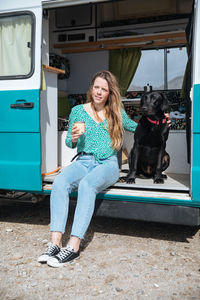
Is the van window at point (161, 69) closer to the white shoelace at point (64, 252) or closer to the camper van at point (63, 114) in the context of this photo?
the camper van at point (63, 114)

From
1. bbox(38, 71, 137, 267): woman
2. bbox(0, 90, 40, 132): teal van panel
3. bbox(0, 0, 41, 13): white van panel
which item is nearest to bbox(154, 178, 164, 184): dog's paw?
bbox(38, 71, 137, 267): woman

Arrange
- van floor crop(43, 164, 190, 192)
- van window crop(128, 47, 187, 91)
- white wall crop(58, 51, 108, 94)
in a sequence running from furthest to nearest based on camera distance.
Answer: white wall crop(58, 51, 108, 94) < van window crop(128, 47, 187, 91) < van floor crop(43, 164, 190, 192)

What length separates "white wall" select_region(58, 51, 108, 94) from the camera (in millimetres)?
Result: 6043

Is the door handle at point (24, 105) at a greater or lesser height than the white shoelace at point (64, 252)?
greater

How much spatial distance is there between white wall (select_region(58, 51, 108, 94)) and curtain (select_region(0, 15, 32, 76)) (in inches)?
118

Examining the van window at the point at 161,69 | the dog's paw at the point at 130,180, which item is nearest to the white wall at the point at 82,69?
the van window at the point at 161,69

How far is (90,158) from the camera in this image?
2.97 m

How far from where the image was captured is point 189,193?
2754 millimetres

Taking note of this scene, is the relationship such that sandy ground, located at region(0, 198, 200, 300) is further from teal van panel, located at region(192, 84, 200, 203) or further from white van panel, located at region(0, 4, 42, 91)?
white van panel, located at region(0, 4, 42, 91)

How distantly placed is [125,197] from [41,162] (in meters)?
0.89

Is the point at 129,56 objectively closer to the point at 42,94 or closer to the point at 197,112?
the point at 42,94

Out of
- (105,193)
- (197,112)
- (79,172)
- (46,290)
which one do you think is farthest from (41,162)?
(197,112)

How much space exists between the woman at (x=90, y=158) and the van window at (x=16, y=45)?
689mm

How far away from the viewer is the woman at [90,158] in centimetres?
251
